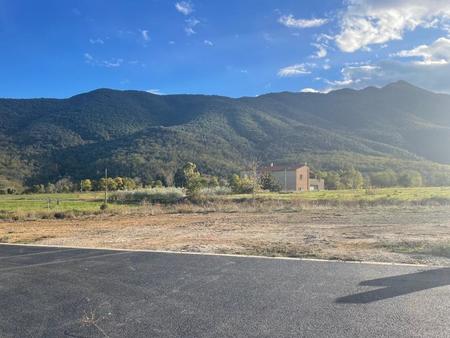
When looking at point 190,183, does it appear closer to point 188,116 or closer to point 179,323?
point 179,323

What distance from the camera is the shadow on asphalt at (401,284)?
6.30 m

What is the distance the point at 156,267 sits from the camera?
9.02m

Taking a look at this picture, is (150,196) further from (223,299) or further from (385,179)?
(385,179)

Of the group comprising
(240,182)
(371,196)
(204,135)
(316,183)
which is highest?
(204,135)

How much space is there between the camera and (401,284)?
23.0 ft

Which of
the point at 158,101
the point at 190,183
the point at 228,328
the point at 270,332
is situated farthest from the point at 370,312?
the point at 158,101

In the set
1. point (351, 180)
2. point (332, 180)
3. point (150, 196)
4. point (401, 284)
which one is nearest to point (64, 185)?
point (150, 196)

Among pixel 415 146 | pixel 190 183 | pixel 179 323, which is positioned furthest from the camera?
pixel 415 146

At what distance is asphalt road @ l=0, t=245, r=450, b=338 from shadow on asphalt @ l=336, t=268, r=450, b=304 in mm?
14

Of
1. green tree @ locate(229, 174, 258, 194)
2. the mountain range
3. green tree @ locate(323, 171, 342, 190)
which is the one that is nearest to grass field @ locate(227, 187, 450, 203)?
green tree @ locate(229, 174, 258, 194)

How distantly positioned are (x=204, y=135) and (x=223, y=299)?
390 ft

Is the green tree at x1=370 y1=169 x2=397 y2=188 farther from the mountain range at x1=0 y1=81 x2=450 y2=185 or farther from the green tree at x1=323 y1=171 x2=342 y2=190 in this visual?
the mountain range at x1=0 y1=81 x2=450 y2=185

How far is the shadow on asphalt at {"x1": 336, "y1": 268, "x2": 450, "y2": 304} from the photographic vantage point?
20.7 ft

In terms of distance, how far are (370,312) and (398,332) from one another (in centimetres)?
67
